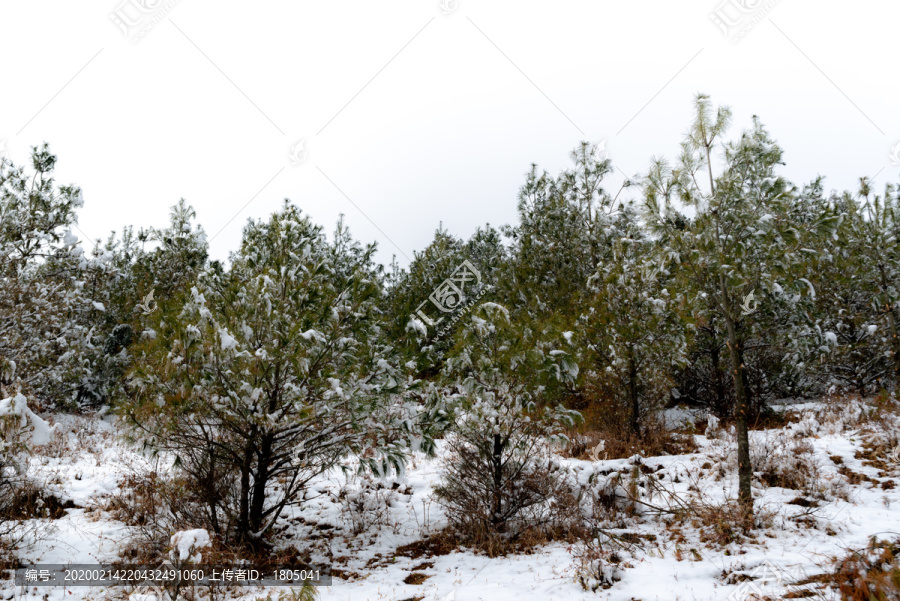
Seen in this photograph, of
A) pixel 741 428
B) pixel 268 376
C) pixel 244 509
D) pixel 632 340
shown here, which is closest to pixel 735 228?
pixel 741 428

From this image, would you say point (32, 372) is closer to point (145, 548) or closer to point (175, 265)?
point (175, 265)

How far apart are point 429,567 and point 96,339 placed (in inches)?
472

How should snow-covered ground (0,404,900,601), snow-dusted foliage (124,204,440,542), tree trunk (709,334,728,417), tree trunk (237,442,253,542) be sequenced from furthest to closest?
tree trunk (709,334,728,417) → tree trunk (237,442,253,542) → snow-dusted foliage (124,204,440,542) → snow-covered ground (0,404,900,601)

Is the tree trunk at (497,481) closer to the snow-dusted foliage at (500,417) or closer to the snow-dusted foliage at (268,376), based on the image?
the snow-dusted foliage at (500,417)

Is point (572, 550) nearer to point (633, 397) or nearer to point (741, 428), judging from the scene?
point (741, 428)

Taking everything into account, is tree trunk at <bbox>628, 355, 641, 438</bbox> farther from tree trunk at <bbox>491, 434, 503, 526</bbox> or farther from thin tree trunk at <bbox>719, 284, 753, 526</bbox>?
tree trunk at <bbox>491, 434, 503, 526</bbox>

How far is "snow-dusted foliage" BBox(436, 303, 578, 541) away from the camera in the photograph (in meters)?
5.49

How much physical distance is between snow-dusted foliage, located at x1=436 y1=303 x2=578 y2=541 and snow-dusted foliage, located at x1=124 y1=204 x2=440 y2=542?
70 centimetres

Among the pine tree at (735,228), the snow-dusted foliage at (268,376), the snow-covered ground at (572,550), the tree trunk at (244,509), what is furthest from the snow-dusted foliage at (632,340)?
the tree trunk at (244,509)

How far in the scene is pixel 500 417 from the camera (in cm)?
552

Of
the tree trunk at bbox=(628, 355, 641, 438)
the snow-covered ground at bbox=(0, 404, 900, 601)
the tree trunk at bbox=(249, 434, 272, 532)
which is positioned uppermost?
the tree trunk at bbox=(628, 355, 641, 438)

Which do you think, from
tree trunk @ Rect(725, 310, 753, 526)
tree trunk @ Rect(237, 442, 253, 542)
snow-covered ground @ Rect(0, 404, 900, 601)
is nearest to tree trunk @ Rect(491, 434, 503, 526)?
snow-covered ground @ Rect(0, 404, 900, 601)

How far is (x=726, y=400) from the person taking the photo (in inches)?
399

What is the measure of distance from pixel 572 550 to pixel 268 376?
3596 millimetres
